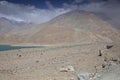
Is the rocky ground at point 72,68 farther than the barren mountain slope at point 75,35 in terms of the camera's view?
No

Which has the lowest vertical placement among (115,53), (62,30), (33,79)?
(33,79)

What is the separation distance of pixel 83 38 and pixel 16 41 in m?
53.1

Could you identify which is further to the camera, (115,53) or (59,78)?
(115,53)

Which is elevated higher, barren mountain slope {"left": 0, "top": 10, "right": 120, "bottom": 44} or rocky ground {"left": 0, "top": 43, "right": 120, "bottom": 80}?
barren mountain slope {"left": 0, "top": 10, "right": 120, "bottom": 44}

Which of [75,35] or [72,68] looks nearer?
[72,68]

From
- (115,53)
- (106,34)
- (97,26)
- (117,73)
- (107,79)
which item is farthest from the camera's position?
(97,26)

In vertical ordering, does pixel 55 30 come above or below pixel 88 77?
above

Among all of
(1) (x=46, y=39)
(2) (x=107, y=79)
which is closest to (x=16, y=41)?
(1) (x=46, y=39)

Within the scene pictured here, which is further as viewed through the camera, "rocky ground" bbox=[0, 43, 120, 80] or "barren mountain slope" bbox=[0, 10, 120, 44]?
"barren mountain slope" bbox=[0, 10, 120, 44]

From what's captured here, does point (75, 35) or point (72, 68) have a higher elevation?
point (75, 35)

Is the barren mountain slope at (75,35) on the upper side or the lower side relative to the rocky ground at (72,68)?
upper

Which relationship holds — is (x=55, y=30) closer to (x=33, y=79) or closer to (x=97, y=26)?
(x=97, y=26)

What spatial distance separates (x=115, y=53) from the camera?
2647 centimetres

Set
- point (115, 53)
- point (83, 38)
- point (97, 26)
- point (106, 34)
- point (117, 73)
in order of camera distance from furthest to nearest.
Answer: point (97, 26)
point (106, 34)
point (83, 38)
point (115, 53)
point (117, 73)
